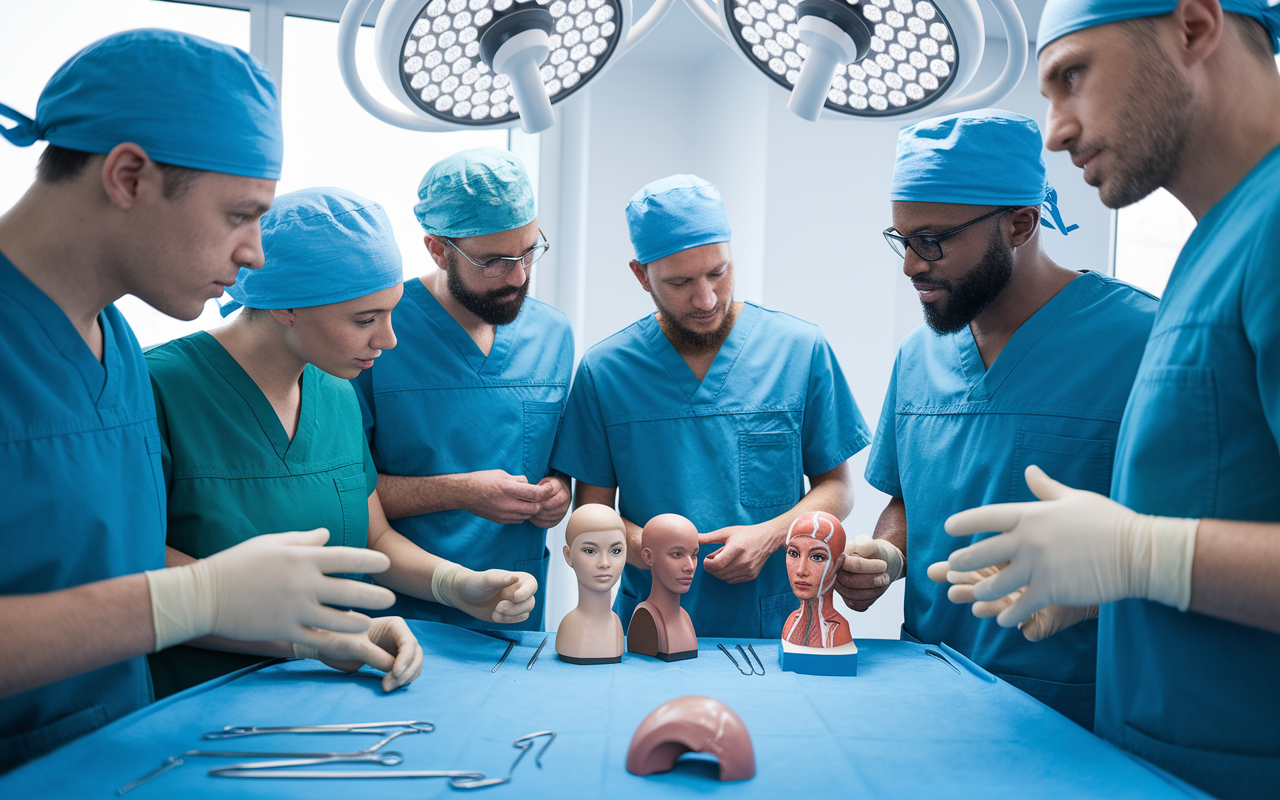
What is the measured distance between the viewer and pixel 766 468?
2309mm

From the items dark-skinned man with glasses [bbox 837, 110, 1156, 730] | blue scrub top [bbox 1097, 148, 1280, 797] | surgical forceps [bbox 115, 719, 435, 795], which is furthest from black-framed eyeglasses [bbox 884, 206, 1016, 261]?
surgical forceps [bbox 115, 719, 435, 795]

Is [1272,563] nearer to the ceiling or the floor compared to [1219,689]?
nearer to the ceiling

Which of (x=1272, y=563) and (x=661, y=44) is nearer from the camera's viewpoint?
(x=1272, y=563)

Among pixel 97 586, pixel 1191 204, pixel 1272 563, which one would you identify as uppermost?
pixel 1191 204

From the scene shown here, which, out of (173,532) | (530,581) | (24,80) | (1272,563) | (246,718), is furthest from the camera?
(24,80)

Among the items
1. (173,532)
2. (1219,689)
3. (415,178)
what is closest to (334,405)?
(173,532)

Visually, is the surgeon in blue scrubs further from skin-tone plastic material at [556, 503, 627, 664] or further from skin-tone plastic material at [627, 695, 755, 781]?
skin-tone plastic material at [556, 503, 627, 664]

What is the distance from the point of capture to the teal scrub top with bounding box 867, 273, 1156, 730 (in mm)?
1727

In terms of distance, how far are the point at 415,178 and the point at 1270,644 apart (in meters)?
3.52

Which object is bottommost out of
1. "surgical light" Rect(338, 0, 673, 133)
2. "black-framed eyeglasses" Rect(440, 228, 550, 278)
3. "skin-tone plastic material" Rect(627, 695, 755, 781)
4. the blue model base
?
the blue model base

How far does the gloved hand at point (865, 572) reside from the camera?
6.12 feet

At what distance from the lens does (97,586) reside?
45.9 inches

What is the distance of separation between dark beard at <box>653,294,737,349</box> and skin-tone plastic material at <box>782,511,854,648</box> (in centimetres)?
75

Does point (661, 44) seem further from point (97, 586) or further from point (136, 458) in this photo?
point (97, 586)
